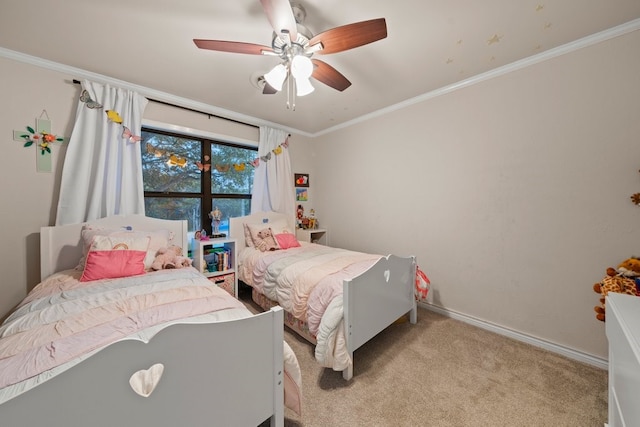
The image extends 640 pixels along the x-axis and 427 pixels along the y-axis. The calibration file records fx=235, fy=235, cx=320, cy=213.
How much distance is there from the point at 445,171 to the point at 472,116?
56 centimetres

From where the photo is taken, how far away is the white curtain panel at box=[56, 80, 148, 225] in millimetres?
2035

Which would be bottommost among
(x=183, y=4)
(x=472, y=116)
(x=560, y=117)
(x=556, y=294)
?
(x=556, y=294)

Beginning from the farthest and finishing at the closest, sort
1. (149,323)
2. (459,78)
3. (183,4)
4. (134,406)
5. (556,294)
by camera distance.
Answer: (459,78), (556,294), (183,4), (149,323), (134,406)

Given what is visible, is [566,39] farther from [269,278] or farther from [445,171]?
[269,278]

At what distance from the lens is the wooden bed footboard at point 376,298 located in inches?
60.9

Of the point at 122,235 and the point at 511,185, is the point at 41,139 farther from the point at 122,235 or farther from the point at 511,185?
the point at 511,185

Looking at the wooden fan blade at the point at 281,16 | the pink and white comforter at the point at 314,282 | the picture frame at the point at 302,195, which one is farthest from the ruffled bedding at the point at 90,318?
the picture frame at the point at 302,195

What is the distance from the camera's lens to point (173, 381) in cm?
77

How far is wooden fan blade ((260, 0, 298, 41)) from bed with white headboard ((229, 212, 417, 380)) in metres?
1.50

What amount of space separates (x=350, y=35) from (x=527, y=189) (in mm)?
1899

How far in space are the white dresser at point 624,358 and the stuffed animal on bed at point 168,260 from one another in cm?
250

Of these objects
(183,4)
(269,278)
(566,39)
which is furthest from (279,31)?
(566,39)

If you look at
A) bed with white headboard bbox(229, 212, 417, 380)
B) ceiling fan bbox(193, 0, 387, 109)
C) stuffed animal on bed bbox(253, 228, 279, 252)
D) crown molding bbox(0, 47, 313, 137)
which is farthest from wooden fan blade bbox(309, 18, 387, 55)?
stuffed animal on bed bbox(253, 228, 279, 252)

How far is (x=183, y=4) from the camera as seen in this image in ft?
4.68
